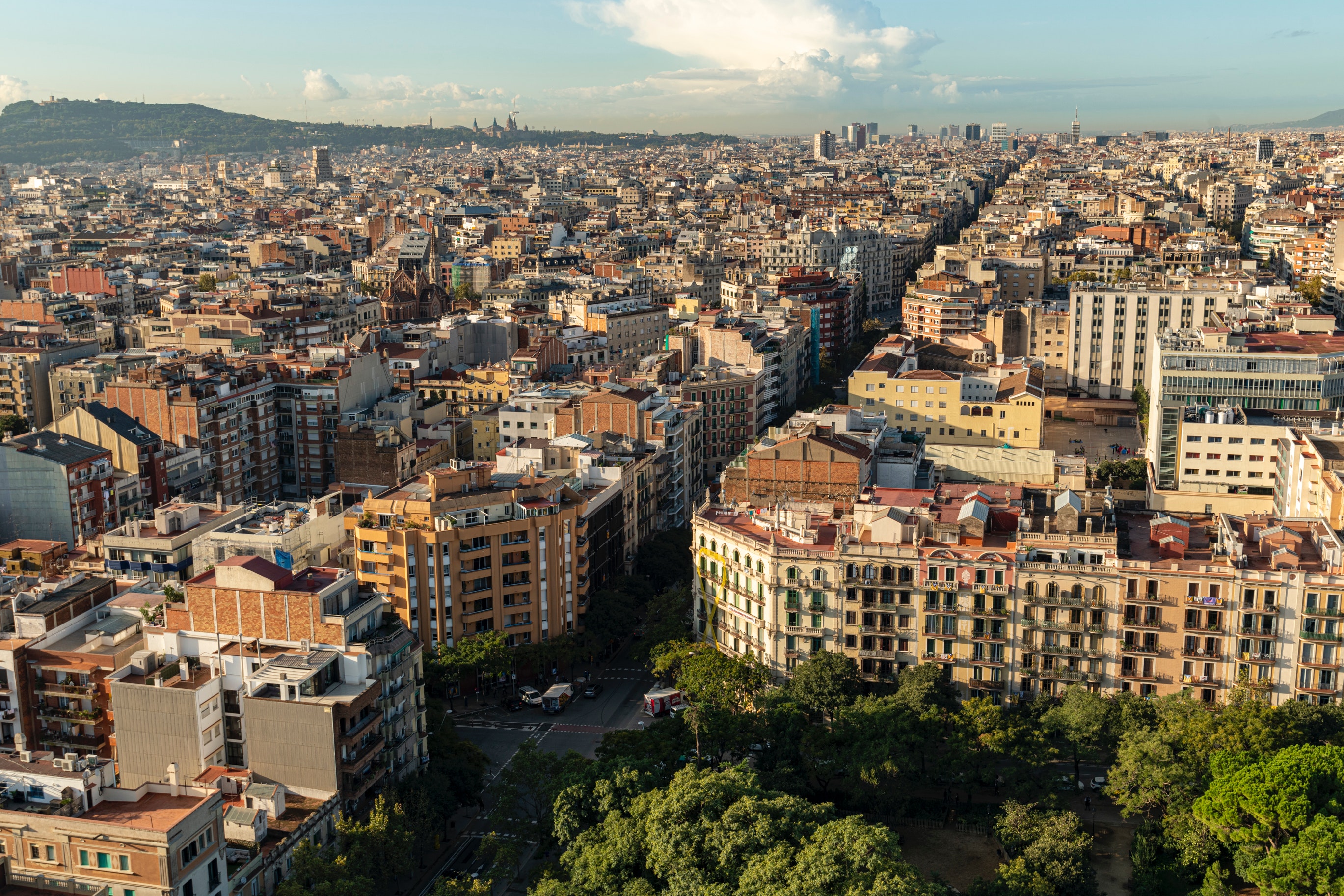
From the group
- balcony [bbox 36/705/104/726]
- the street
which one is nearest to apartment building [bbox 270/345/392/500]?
the street

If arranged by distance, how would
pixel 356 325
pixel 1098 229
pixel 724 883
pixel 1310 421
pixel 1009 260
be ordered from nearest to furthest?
pixel 724 883, pixel 1310 421, pixel 356 325, pixel 1009 260, pixel 1098 229

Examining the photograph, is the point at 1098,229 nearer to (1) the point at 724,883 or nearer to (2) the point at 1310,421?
(2) the point at 1310,421

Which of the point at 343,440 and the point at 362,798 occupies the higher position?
the point at 343,440

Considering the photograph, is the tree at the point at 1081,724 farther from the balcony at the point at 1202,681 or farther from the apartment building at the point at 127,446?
the apartment building at the point at 127,446

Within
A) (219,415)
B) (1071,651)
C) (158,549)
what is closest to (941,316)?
(219,415)

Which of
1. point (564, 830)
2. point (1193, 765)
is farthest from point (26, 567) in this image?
point (1193, 765)

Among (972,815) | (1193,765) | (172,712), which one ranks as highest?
(172,712)

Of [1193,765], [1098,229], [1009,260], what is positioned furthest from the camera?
[1098,229]

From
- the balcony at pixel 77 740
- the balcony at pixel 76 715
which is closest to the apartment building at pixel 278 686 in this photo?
the balcony at pixel 76 715
